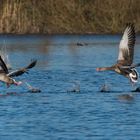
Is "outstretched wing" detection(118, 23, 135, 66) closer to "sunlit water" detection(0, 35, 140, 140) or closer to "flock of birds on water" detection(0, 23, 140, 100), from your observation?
"flock of birds on water" detection(0, 23, 140, 100)

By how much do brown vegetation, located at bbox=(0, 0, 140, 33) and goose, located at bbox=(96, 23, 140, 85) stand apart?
130 ft

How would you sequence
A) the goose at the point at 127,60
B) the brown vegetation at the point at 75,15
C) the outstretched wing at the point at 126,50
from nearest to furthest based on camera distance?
1. the goose at the point at 127,60
2. the outstretched wing at the point at 126,50
3. the brown vegetation at the point at 75,15

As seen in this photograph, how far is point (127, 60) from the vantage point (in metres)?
23.4

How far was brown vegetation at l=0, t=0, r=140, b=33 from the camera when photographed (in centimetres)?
6431

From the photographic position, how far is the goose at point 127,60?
899 inches

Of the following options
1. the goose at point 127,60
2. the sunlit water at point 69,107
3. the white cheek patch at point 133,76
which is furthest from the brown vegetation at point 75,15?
the white cheek patch at point 133,76

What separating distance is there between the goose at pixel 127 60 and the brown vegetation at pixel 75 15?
39611 millimetres

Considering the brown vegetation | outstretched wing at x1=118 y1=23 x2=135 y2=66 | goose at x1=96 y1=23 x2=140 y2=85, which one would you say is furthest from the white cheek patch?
the brown vegetation

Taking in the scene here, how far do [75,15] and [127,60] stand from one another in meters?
42.1

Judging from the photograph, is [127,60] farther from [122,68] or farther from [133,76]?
[133,76]

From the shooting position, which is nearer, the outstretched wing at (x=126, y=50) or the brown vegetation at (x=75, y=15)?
the outstretched wing at (x=126, y=50)

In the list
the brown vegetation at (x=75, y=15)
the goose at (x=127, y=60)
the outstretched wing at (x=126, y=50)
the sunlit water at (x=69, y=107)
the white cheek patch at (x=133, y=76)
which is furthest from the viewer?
the brown vegetation at (x=75, y=15)

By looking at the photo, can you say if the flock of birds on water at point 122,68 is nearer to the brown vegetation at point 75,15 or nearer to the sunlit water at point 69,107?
the sunlit water at point 69,107

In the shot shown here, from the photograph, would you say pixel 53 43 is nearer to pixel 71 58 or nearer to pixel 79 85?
pixel 71 58
